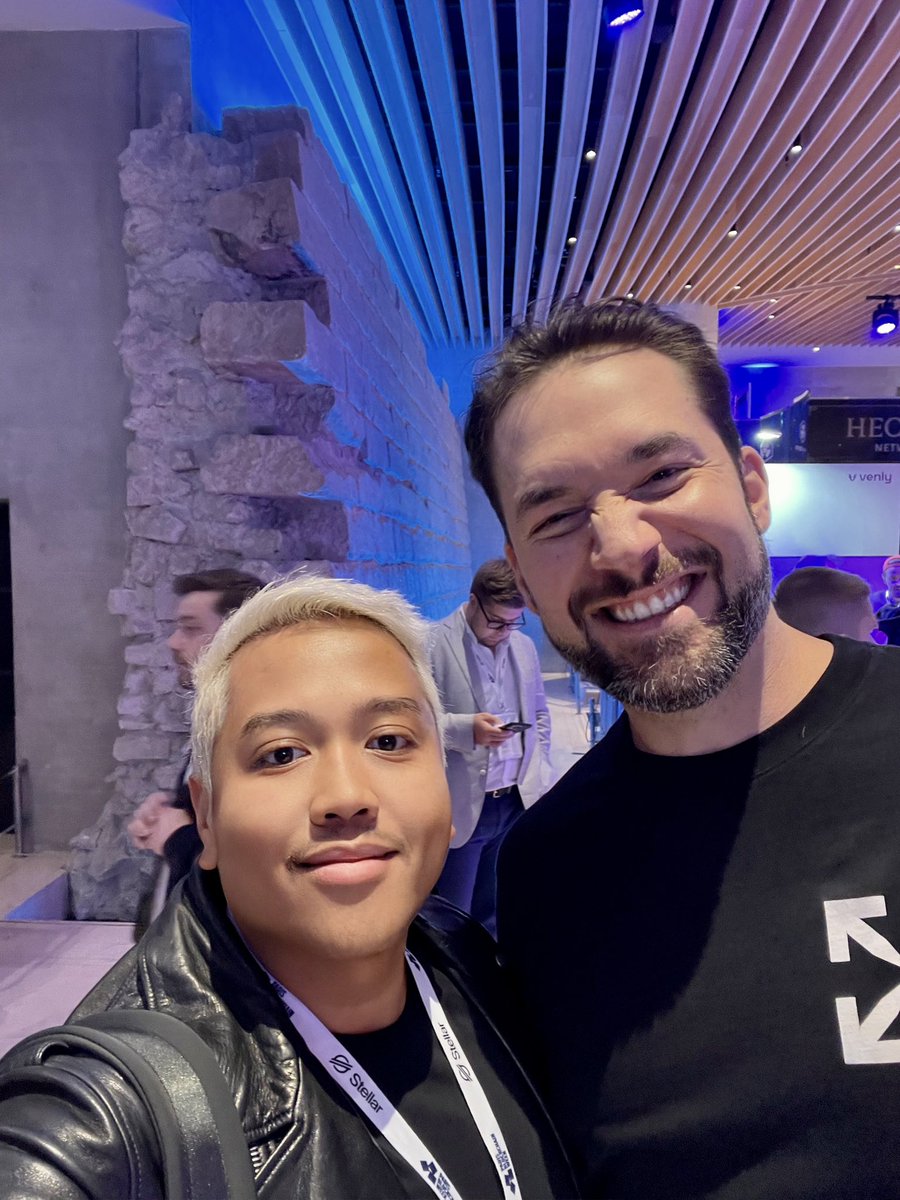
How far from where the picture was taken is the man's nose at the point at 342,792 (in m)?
0.76

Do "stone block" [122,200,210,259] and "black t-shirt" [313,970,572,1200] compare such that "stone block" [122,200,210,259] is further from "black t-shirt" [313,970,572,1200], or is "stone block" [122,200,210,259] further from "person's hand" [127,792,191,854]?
"black t-shirt" [313,970,572,1200]

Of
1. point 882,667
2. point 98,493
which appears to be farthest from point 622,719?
point 98,493

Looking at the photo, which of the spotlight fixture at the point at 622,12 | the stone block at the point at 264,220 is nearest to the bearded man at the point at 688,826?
the stone block at the point at 264,220

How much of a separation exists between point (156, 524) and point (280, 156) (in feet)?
3.94

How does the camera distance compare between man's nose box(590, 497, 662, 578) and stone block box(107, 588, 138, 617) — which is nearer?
man's nose box(590, 497, 662, 578)

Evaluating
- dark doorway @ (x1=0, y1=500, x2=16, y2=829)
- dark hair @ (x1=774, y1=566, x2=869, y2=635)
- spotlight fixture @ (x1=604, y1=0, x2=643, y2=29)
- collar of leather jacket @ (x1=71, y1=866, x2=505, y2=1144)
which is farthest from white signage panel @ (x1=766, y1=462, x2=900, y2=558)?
collar of leather jacket @ (x1=71, y1=866, x2=505, y2=1144)

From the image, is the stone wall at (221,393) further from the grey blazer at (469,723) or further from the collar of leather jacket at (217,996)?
the collar of leather jacket at (217,996)

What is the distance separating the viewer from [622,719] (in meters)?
1.15

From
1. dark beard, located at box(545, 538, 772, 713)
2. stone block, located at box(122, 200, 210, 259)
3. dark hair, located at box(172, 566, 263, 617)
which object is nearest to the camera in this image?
dark beard, located at box(545, 538, 772, 713)

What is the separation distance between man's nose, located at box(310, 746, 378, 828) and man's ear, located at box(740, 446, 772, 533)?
0.69 m

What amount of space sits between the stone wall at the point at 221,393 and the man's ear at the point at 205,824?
143 cm

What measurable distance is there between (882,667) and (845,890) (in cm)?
31

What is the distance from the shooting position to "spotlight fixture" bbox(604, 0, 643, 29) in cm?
279

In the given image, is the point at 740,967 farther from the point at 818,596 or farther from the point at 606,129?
the point at 606,129
